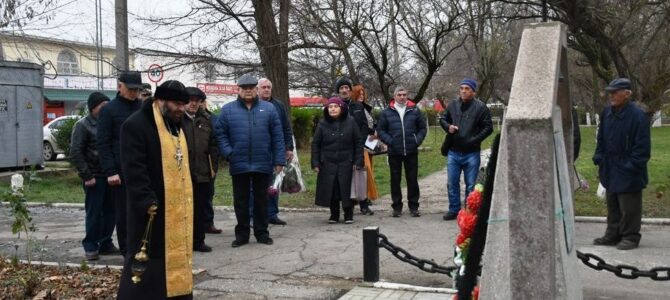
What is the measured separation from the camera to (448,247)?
7.98 m

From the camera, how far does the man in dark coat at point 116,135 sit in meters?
7.19

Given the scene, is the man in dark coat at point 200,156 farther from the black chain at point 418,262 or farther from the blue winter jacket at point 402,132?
the blue winter jacket at point 402,132

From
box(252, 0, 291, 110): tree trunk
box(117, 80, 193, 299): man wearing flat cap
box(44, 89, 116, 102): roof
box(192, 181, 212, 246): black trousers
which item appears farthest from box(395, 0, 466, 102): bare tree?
box(44, 89, 116, 102): roof

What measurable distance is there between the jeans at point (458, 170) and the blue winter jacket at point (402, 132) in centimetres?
57

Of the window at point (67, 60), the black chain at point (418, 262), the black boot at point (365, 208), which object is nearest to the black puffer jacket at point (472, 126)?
the black boot at point (365, 208)

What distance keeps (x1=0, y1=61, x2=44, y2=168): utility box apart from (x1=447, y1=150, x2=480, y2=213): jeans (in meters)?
11.5

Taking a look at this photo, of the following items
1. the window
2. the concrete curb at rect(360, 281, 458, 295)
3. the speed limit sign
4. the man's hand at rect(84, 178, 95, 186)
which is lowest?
the concrete curb at rect(360, 281, 458, 295)

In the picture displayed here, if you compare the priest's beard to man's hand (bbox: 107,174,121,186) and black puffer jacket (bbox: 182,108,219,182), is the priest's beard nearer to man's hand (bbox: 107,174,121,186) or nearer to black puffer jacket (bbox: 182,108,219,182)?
man's hand (bbox: 107,174,121,186)

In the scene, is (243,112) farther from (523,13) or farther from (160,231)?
(523,13)

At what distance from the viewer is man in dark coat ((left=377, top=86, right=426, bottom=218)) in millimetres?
10031

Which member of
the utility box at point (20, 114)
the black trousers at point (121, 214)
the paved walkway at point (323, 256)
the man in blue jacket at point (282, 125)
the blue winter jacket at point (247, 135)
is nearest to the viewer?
the paved walkway at point (323, 256)

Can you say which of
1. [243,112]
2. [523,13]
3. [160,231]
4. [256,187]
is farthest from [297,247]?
[523,13]

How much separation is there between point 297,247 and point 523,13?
838cm

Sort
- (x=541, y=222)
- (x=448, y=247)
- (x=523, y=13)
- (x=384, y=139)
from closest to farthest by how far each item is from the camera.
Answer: (x=541, y=222)
(x=448, y=247)
(x=384, y=139)
(x=523, y=13)
